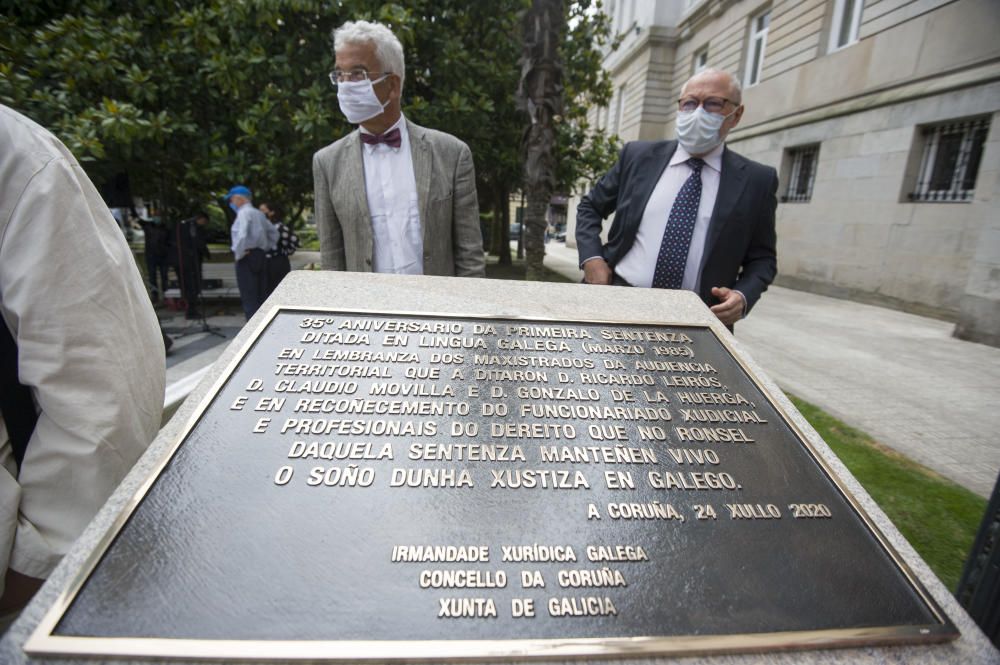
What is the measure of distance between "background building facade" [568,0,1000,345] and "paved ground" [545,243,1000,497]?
0.97 m

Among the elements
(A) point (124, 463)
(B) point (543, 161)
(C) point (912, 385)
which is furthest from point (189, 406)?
(C) point (912, 385)

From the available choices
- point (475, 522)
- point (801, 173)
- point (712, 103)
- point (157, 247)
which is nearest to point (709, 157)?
point (712, 103)

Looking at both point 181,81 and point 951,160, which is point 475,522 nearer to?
point 181,81

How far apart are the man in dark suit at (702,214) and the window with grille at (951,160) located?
791 cm

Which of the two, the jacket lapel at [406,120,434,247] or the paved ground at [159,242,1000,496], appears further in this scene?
the paved ground at [159,242,1000,496]

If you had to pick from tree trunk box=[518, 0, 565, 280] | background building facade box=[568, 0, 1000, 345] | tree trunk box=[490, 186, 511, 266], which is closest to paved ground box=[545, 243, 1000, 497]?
background building facade box=[568, 0, 1000, 345]

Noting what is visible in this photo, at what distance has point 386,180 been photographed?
2459 mm

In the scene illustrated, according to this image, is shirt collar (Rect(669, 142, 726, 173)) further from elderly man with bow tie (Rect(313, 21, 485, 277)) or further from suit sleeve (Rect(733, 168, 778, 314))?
elderly man with bow tie (Rect(313, 21, 485, 277))

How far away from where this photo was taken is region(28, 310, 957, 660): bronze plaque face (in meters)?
1.00

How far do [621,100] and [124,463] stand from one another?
23927 millimetres

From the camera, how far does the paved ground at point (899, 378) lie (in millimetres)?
3516

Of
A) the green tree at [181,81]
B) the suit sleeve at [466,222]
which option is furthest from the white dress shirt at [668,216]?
the green tree at [181,81]

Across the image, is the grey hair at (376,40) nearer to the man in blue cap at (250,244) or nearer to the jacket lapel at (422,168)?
the jacket lapel at (422,168)

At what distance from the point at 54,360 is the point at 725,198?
2.49 metres
